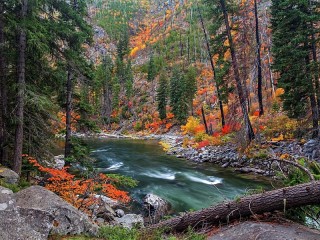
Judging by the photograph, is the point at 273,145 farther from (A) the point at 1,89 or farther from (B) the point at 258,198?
(A) the point at 1,89

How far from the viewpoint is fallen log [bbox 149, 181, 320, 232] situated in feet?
17.7

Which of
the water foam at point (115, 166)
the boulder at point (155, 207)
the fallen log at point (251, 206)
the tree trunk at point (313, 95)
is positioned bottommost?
the boulder at point (155, 207)

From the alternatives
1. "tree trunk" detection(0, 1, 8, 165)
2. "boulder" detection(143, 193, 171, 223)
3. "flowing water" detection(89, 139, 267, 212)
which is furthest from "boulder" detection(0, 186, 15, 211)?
"flowing water" detection(89, 139, 267, 212)

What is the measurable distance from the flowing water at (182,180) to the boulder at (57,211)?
6.28 m

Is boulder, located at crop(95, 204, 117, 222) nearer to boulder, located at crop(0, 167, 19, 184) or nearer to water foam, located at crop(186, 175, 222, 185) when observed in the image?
boulder, located at crop(0, 167, 19, 184)

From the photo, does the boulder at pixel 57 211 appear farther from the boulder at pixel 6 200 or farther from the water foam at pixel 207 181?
the water foam at pixel 207 181

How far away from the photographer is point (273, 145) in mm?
17891

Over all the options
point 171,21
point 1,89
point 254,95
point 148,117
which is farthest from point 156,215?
point 171,21

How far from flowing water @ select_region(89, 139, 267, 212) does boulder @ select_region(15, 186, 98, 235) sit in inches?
247

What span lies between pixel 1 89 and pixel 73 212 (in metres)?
8.28

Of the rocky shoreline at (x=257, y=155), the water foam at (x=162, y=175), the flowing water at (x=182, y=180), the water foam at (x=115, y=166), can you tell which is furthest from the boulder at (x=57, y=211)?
the water foam at (x=115, y=166)

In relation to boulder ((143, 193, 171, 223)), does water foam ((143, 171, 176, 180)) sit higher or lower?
higher

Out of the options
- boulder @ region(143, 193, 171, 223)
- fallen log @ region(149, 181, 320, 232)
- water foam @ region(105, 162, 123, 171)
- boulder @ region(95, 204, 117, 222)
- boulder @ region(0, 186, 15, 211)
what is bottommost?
boulder @ region(143, 193, 171, 223)

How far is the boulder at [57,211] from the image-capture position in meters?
5.47
